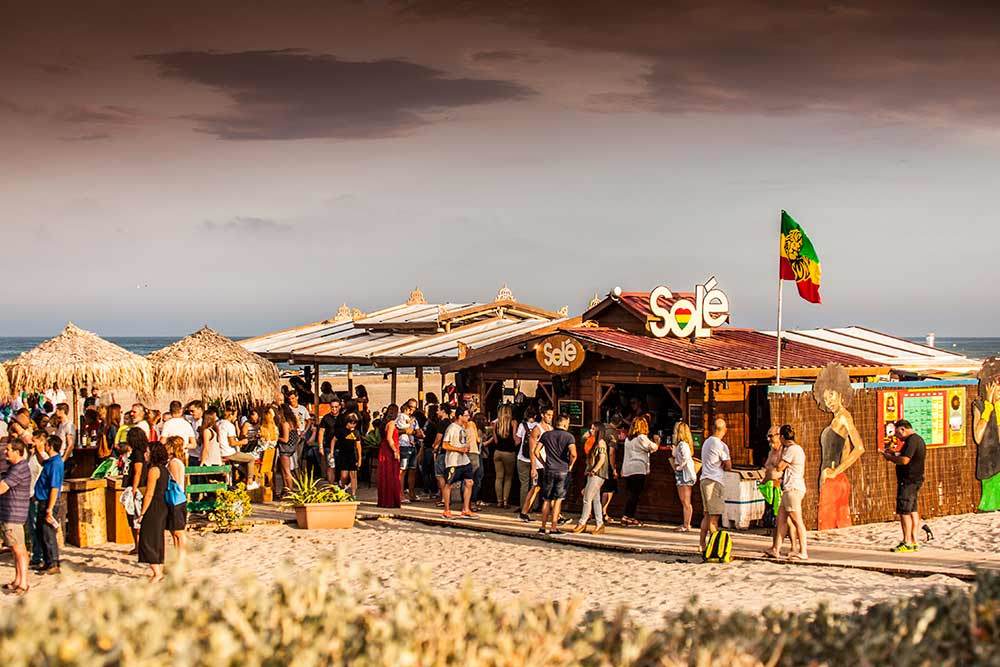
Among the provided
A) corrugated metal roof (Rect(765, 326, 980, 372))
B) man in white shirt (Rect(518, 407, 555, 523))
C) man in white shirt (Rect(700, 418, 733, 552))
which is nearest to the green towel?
man in white shirt (Rect(700, 418, 733, 552))

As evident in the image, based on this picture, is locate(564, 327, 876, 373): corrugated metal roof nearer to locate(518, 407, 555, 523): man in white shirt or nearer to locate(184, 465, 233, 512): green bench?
locate(518, 407, 555, 523): man in white shirt

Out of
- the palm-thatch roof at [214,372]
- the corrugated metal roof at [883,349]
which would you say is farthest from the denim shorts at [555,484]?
the palm-thatch roof at [214,372]

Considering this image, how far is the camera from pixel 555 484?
1564 centimetres

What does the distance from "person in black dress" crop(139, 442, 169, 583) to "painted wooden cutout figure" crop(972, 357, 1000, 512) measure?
11332 millimetres

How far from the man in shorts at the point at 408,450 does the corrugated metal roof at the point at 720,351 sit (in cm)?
302

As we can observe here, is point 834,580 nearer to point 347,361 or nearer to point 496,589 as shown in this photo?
point 496,589

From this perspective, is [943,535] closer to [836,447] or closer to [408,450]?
[836,447]

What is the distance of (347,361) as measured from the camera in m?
24.3

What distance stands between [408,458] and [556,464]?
4.49 meters

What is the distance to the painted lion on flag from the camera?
16.7 metres

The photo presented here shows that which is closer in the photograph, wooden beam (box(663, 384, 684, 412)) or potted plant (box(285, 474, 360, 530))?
potted plant (box(285, 474, 360, 530))

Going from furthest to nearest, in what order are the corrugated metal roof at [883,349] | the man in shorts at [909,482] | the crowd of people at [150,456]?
the corrugated metal roof at [883,349] < the man in shorts at [909,482] < the crowd of people at [150,456]

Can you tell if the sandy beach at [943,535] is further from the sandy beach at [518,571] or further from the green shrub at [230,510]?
the green shrub at [230,510]

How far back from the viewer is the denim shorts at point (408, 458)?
19312 mm
